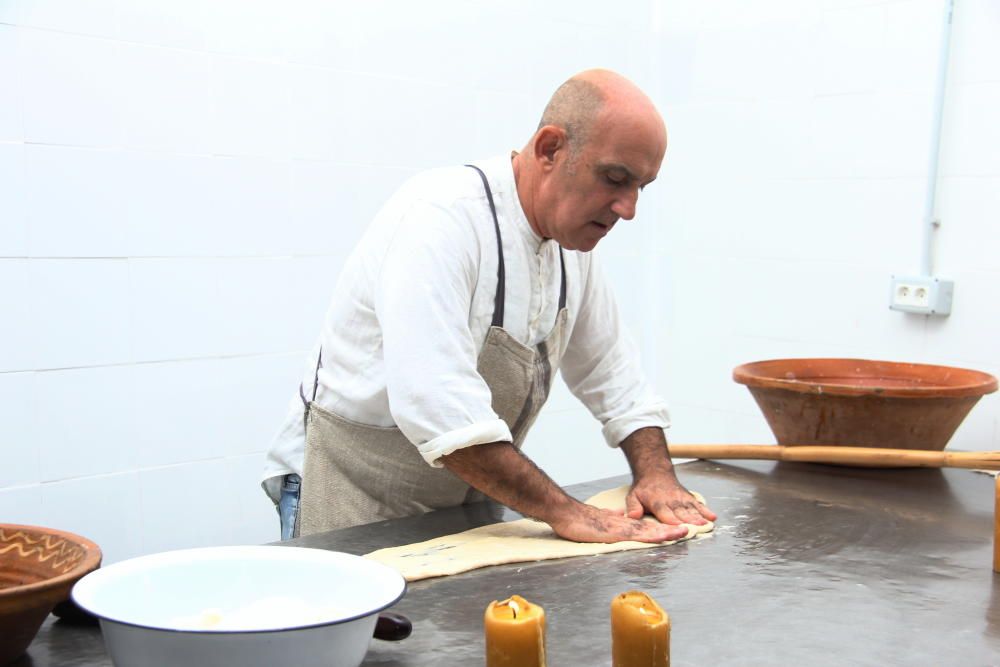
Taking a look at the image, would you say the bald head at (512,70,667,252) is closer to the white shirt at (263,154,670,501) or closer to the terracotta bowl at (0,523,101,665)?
the white shirt at (263,154,670,501)

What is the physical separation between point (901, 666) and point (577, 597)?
1.31 ft

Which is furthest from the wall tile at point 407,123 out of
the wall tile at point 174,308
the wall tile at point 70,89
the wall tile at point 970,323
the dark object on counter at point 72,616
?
the dark object on counter at point 72,616

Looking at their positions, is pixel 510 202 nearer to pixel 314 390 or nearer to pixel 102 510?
pixel 314 390

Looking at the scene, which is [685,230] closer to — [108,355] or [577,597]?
[108,355]

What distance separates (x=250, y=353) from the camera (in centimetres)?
278

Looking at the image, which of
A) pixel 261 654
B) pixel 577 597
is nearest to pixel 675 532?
pixel 577 597

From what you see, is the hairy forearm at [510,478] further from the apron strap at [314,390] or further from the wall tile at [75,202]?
the wall tile at [75,202]

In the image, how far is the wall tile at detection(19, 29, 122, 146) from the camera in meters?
2.38

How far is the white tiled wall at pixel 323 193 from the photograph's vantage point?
245cm

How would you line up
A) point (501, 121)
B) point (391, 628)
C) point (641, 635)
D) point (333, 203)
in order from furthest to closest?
point (501, 121), point (333, 203), point (391, 628), point (641, 635)

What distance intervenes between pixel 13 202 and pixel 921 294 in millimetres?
2201

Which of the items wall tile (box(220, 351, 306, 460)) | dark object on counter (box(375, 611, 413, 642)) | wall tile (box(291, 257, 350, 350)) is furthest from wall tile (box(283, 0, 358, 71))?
dark object on counter (box(375, 611, 413, 642))

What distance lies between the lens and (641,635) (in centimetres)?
100

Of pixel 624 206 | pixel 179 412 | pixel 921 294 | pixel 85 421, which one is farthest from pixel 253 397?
pixel 921 294
